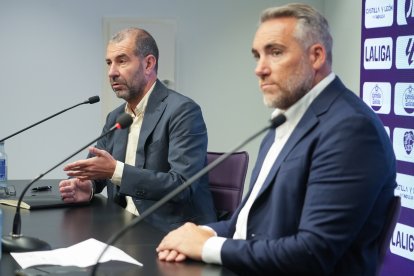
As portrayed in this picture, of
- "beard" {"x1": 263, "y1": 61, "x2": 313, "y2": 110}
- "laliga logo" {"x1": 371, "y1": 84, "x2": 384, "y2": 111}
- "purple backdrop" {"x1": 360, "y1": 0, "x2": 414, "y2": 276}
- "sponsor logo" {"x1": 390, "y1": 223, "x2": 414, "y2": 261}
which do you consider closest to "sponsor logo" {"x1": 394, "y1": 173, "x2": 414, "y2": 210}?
"purple backdrop" {"x1": 360, "y1": 0, "x2": 414, "y2": 276}

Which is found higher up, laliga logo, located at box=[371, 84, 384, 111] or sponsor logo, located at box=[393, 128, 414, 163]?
laliga logo, located at box=[371, 84, 384, 111]

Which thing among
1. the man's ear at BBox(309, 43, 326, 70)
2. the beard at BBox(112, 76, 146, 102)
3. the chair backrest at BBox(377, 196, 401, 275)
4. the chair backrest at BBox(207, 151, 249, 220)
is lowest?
the chair backrest at BBox(207, 151, 249, 220)

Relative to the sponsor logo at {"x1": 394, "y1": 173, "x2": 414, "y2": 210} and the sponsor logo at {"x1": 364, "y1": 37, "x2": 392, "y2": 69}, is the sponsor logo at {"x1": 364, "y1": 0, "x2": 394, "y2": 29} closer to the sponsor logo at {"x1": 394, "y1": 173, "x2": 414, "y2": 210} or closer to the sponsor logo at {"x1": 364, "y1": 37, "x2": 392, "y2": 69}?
the sponsor logo at {"x1": 364, "y1": 37, "x2": 392, "y2": 69}

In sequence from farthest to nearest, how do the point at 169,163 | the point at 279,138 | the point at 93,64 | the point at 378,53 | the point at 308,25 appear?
1. the point at 93,64
2. the point at 378,53
3. the point at 169,163
4. the point at 279,138
5. the point at 308,25

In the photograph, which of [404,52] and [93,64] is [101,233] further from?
[93,64]

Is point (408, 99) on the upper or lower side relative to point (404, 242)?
upper

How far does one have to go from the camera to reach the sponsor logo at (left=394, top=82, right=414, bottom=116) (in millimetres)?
3559

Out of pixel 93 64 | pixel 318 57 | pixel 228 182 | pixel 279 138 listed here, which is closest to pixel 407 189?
pixel 228 182

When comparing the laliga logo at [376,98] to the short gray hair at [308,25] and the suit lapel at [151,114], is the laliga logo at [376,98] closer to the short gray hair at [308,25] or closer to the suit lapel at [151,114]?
the suit lapel at [151,114]

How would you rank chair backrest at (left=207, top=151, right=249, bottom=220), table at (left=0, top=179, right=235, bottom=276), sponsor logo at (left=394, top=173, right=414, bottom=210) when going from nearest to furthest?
table at (left=0, top=179, right=235, bottom=276)
chair backrest at (left=207, top=151, right=249, bottom=220)
sponsor logo at (left=394, top=173, right=414, bottom=210)

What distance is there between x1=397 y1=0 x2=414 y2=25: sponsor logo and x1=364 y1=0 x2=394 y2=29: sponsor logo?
0.07m

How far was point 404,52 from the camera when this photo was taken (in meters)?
3.60

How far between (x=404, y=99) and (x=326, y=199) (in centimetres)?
208

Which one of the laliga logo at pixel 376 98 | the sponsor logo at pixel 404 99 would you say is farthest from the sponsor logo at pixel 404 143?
the laliga logo at pixel 376 98
